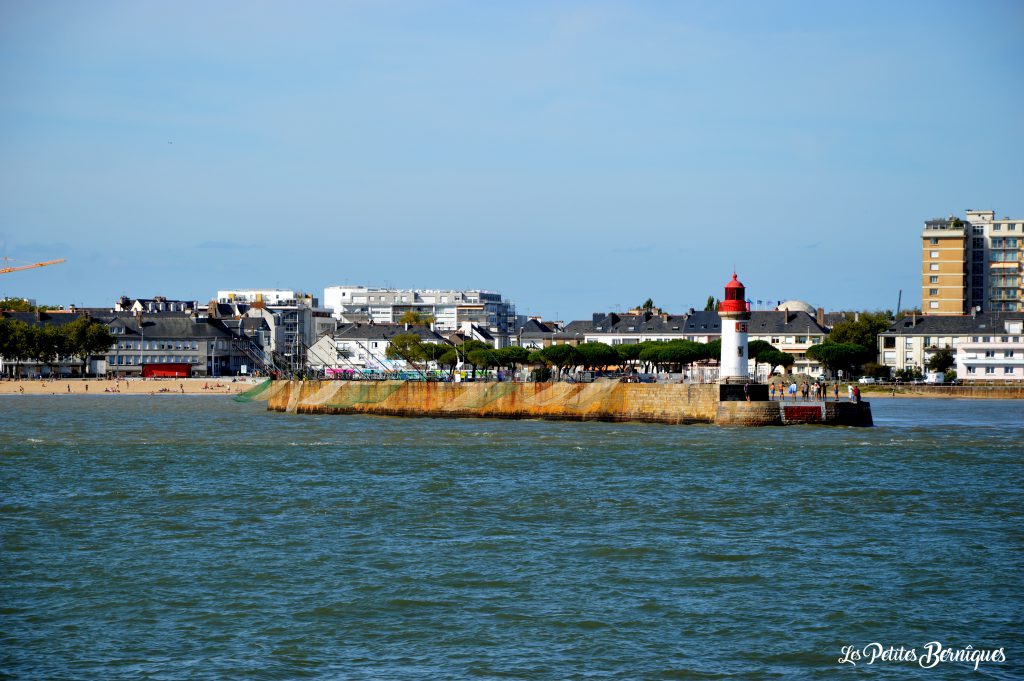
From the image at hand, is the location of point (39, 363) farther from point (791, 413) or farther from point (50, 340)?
point (791, 413)

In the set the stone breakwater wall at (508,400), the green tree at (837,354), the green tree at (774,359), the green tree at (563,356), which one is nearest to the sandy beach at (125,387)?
the green tree at (563,356)

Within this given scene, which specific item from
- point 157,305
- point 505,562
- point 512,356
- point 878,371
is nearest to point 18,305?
point 157,305

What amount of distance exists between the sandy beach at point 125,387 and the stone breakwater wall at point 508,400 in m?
35.4

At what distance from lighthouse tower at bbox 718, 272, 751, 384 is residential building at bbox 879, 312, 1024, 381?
5534cm

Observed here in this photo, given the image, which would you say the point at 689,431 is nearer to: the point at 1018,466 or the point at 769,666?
the point at 1018,466

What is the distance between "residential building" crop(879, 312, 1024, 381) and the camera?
10738cm

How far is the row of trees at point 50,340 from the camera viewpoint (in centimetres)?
12062

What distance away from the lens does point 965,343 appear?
110 m

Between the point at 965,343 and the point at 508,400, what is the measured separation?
5791cm

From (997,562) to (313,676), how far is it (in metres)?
14.2

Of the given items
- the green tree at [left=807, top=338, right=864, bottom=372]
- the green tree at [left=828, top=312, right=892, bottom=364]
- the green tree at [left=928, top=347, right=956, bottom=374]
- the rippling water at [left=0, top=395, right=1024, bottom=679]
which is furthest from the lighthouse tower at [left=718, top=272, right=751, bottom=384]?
the green tree at [left=828, top=312, right=892, bottom=364]

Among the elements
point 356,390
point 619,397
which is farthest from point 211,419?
point 619,397

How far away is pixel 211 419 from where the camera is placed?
7044 centimetres

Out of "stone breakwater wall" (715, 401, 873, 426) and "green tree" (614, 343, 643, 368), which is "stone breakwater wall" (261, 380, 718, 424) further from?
"green tree" (614, 343, 643, 368)
